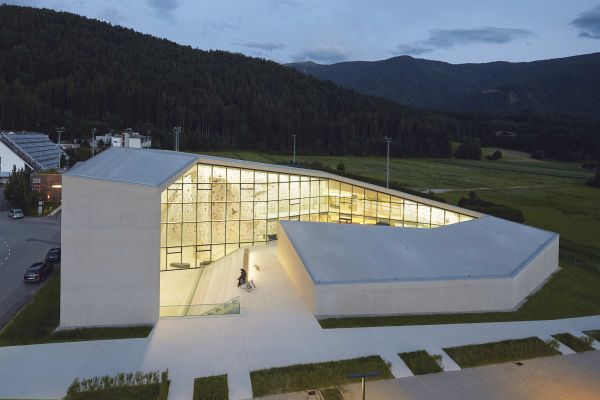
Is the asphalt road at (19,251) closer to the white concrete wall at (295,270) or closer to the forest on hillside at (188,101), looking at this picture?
the white concrete wall at (295,270)

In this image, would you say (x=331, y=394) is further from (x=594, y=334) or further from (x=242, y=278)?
(x=594, y=334)

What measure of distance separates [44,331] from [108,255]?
3864 millimetres

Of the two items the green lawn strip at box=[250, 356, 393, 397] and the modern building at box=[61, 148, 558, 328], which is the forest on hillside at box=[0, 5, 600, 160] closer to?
the modern building at box=[61, 148, 558, 328]

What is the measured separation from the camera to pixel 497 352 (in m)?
16.4

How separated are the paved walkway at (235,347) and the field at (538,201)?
1.04m

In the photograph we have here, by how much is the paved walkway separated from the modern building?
1.58 meters

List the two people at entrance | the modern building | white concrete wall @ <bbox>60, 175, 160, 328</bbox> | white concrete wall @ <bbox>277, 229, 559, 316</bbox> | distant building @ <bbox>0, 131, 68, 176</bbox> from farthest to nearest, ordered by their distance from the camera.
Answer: distant building @ <bbox>0, 131, 68, 176</bbox> < the two people at entrance < white concrete wall @ <bbox>277, 229, 559, 316</bbox> < the modern building < white concrete wall @ <bbox>60, 175, 160, 328</bbox>

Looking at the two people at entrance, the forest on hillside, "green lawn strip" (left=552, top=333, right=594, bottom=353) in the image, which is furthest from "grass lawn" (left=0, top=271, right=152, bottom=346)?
the forest on hillside

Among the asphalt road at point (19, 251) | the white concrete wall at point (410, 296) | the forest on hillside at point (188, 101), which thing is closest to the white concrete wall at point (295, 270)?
the white concrete wall at point (410, 296)

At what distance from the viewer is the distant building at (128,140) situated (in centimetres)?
5734

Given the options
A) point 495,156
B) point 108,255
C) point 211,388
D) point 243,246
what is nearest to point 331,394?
point 211,388

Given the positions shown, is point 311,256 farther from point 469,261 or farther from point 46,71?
point 46,71

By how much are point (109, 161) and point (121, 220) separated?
207 inches

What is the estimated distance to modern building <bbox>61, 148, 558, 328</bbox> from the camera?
60.3ft
